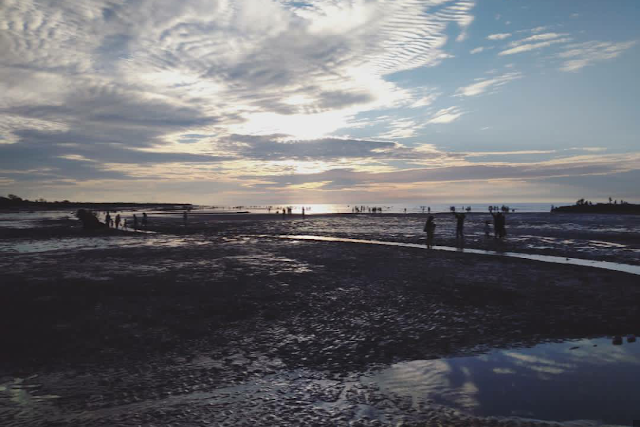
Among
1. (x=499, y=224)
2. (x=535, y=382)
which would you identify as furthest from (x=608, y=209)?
(x=535, y=382)

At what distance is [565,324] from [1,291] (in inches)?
668

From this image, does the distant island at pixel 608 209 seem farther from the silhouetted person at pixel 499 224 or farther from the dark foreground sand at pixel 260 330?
the dark foreground sand at pixel 260 330

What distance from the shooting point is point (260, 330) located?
9.33 metres

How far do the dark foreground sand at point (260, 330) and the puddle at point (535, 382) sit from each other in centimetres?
43

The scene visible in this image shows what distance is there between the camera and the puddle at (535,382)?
533 cm

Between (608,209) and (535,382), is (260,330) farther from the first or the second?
(608,209)

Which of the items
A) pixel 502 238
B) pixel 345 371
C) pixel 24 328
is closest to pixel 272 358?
pixel 345 371

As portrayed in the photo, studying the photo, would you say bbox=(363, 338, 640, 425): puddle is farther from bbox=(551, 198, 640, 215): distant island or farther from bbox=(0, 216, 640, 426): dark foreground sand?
bbox=(551, 198, 640, 215): distant island

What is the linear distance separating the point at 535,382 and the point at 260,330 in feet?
18.6

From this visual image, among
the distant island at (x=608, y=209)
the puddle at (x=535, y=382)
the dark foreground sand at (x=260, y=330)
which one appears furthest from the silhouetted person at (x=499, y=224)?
the distant island at (x=608, y=209)

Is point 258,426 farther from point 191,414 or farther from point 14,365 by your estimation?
point 14,365

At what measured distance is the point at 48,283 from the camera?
14727 mm

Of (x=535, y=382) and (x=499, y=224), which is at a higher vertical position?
(x=499, y=224)

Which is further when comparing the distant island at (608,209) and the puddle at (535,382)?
the distant island at (608,209)
